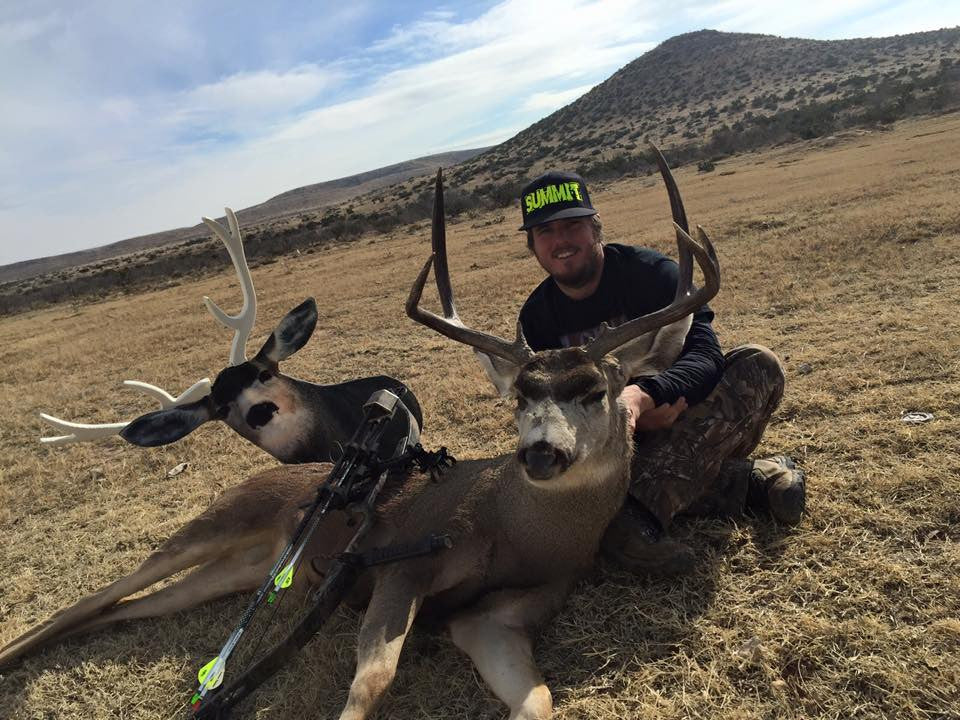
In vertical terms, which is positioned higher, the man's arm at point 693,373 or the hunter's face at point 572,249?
the hunter's face at point 572,249

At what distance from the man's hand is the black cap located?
1403 millimetres

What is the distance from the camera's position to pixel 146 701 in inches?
138

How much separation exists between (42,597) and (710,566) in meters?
4.63

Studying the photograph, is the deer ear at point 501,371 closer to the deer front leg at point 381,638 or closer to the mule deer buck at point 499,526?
the mule deer buck at point 499,526

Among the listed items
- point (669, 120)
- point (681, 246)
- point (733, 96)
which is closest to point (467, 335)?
point (681, 246)

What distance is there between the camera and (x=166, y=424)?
4.89 metres

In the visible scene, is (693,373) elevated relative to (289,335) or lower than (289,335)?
lower

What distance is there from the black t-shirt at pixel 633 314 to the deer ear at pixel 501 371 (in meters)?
0.78

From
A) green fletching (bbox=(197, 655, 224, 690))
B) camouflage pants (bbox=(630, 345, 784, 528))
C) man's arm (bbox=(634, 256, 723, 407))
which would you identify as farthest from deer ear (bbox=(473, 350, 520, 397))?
green fletching (bbox=(197, 655, 224, 690))

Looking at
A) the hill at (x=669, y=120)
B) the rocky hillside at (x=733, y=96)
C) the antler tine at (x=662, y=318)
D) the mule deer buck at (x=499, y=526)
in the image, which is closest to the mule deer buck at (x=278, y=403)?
the mule deer buck at (x=499, y=526)

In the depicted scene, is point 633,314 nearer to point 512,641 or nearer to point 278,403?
point 512,641

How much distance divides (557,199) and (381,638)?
3.04 meters

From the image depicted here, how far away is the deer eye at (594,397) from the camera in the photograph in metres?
3.20

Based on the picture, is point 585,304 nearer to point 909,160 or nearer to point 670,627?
point 670,627
